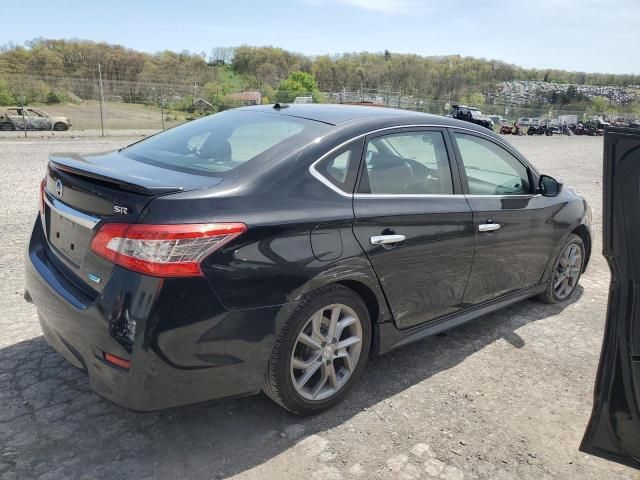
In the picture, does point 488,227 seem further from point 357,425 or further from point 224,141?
point 224,141

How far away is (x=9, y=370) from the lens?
126 inches

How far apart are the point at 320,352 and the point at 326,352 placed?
4cm

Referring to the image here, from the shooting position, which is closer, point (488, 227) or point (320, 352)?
point (320, 352)

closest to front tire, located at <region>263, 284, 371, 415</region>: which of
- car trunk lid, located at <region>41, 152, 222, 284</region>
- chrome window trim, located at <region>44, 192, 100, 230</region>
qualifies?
car trunk lid, located at <region>41, 152, 222, 284</region>

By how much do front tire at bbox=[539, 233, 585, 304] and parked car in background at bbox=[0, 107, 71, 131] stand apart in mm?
25335

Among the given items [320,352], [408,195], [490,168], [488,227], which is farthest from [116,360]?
[490,168]

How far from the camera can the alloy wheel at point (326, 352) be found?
2799 millimetres

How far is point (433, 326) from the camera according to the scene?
348cm

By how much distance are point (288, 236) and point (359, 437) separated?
114 cm

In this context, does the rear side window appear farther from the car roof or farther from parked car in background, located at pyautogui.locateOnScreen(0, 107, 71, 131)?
parked car in background, located at pyautogui.locateOnScreen(0, 107, 71, 131)

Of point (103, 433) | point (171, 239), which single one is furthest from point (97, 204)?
point (103, 433)

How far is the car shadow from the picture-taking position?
97.7 inches

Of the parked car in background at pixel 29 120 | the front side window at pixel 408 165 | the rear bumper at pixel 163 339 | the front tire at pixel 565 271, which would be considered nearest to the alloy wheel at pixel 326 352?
the rear bumper at pixel 163 339

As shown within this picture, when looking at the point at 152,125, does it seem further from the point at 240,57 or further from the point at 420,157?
the point at 240,57
